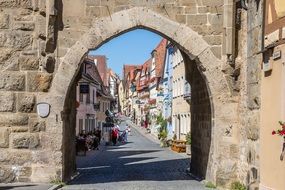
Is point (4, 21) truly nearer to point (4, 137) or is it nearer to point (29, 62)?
point (29, 62)

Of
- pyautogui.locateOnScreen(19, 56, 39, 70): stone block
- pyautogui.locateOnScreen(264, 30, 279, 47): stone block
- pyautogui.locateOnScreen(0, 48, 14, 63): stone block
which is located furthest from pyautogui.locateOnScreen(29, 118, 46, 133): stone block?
pyautogui.locateOnScreen(264, 30, 279, 47): stone block

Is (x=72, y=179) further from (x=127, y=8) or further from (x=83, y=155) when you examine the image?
(x=83, y=155)

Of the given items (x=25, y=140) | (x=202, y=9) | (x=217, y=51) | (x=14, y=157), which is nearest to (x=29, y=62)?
(x=25, y=140)

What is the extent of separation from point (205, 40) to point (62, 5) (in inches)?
126

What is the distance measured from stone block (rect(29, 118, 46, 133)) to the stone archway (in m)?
0.16

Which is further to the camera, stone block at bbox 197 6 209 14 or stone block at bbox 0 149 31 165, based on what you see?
stone block at bbox 197 6 209 14

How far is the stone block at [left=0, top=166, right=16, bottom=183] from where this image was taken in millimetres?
12805

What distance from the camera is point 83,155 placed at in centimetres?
2823

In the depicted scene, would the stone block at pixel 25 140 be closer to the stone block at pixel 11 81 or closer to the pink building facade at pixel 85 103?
the stone block at pixel 11 81

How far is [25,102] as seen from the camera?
13.1m

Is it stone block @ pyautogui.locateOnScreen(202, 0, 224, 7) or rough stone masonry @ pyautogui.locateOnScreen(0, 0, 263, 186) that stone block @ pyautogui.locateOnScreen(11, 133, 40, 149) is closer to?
rough stone masonry @ pyautogui.locateOnScreen(0, 0, 263, 186)

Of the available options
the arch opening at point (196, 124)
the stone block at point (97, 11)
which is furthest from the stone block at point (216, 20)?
the stone block at point (97, 11)

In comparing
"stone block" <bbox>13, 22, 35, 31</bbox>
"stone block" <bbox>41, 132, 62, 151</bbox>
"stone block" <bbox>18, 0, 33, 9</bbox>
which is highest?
"stone block" <bbox>18, 0, 33, 9</bbox>

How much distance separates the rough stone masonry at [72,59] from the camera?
12.9 meters
